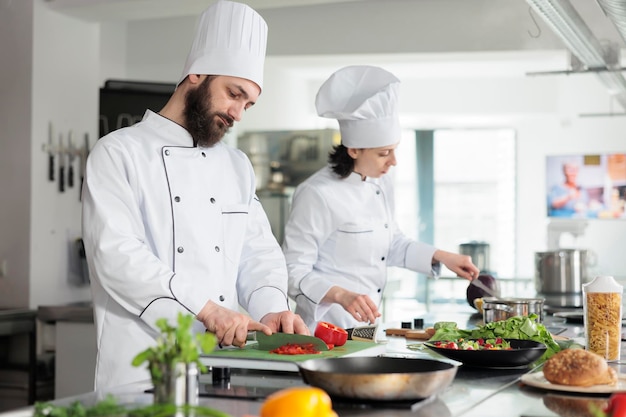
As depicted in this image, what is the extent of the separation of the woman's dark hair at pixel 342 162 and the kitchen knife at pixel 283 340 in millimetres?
1602

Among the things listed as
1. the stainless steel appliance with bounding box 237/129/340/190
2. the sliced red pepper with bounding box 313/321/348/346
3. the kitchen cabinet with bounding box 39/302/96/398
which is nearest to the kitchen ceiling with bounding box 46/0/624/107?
the stainless steel appliance with bounding box 237/129/340/190

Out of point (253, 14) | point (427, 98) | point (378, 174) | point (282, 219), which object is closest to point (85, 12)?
point (378, 174)

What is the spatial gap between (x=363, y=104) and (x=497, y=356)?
64.8 inches

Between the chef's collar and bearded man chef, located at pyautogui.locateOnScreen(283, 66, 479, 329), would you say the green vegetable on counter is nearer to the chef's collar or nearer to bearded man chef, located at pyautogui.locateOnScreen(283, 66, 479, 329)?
bearded man chef, located at pyautogui.locateOnScreen(283, 66, 479, 329)

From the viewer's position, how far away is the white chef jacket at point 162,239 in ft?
7.25

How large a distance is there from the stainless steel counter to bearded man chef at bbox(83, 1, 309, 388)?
0.35 meters

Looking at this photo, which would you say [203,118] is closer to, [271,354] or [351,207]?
[271,354]

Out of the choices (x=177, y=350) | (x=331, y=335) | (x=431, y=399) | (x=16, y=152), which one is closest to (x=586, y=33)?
(x=331, y=335)

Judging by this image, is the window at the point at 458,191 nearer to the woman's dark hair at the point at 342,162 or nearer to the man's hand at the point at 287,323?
the woman's dark hair at the point at 342,162

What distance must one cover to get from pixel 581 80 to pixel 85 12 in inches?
272

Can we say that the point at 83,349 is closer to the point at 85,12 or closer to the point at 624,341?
the point at 85,12

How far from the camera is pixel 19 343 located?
15.3 ft

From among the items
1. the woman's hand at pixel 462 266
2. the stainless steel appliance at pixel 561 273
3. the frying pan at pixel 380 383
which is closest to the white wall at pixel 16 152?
the woman's hand at pixel 462 266

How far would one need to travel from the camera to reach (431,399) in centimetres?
157
